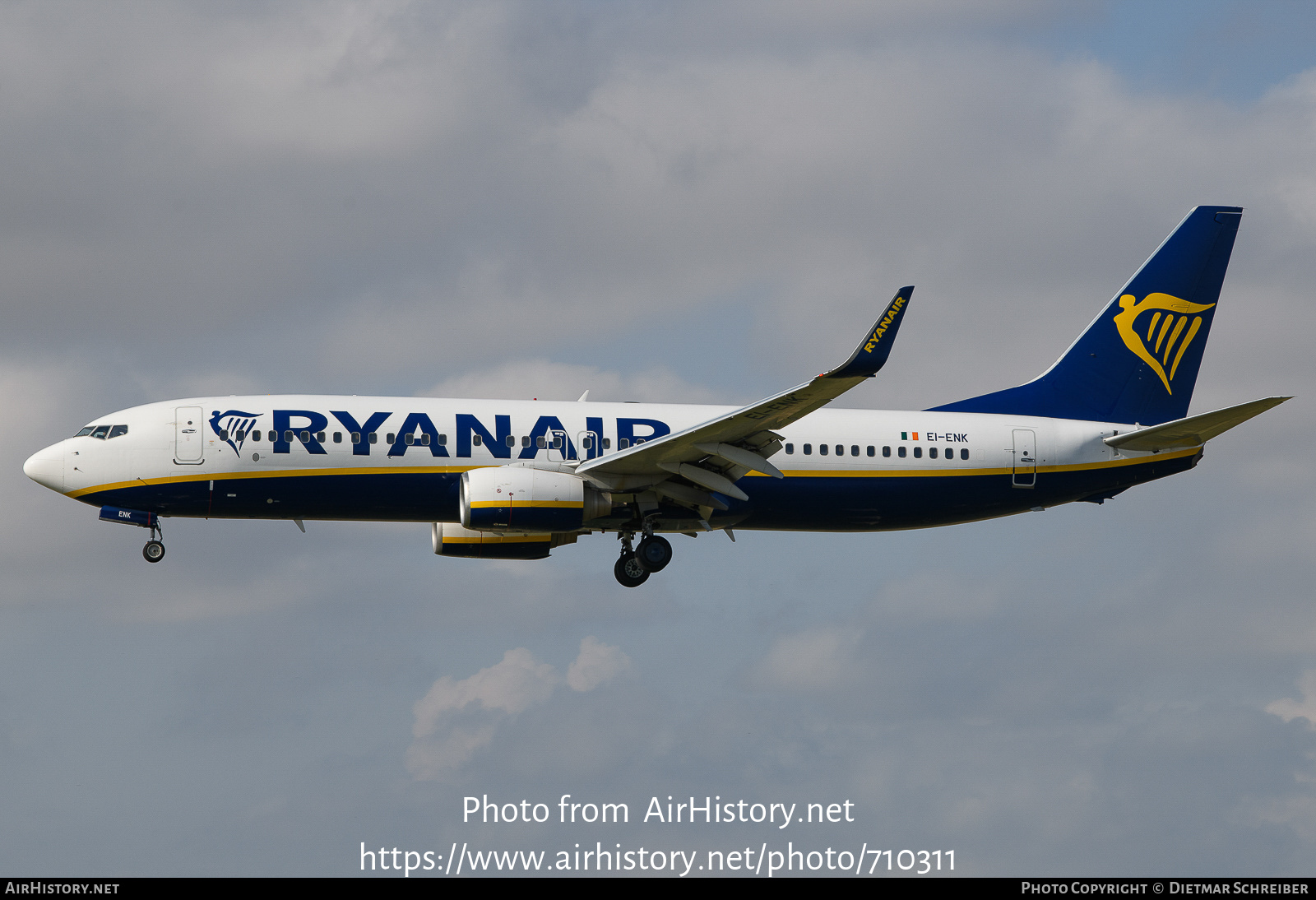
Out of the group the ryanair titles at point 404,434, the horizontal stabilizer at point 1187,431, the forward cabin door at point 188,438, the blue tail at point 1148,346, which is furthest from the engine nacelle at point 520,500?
the horizontal stabilizer at point 1187,431

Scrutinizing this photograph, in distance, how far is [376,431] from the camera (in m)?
42.3

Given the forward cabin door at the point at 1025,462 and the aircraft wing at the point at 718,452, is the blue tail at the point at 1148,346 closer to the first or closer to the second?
the forward cabin door at the point at 1025,462

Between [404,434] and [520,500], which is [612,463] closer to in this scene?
[520,500]

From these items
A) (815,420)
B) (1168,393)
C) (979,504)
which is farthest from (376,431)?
(1168,393)

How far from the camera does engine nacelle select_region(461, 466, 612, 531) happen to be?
4097 centimetres

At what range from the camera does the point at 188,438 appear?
4200 cm

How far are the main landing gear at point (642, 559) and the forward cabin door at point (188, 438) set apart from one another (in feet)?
39.3

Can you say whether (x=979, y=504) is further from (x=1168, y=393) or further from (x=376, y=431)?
(x=376, y=431)

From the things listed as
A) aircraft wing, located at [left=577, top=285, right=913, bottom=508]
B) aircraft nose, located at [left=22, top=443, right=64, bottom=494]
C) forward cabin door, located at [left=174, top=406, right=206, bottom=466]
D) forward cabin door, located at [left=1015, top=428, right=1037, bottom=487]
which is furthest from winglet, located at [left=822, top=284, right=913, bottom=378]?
aircraft nose, located at [left=22, top=443, right=64, bottom=494]

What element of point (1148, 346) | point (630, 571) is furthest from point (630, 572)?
point (1148, 346)

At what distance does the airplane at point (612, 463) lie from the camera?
41812mm

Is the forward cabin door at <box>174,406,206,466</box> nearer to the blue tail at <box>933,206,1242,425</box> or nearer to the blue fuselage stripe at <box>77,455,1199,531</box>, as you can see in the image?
the blue fuselage stripe at <box>77,455,1199,531</box>

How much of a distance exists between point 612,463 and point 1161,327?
20834 mm

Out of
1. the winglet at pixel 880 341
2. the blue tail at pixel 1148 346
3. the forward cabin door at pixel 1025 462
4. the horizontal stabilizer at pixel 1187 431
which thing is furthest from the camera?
the blue tail at pixel 1148 346
